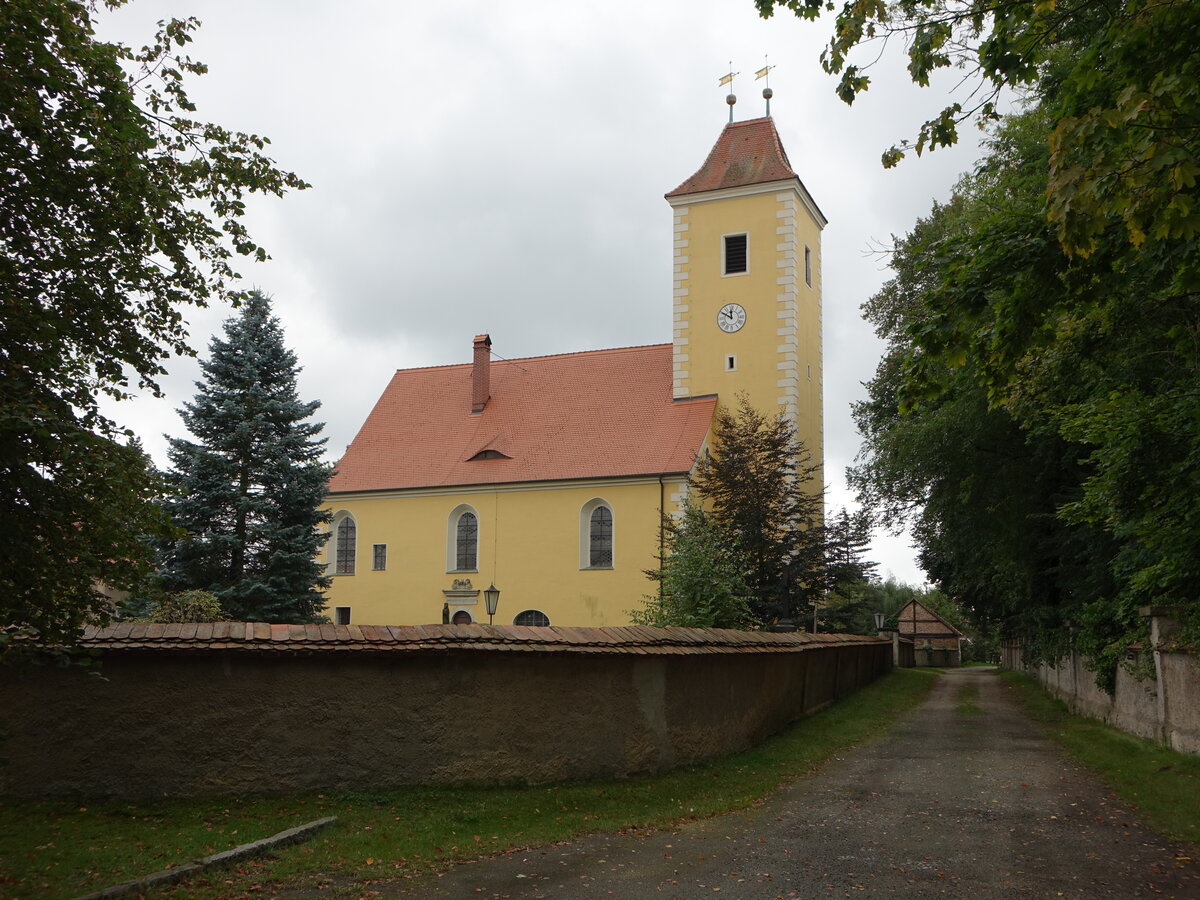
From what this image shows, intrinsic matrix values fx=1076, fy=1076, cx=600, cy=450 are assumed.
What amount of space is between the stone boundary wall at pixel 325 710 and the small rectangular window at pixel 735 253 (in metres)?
26.3

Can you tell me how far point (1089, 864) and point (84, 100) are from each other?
29.1ft

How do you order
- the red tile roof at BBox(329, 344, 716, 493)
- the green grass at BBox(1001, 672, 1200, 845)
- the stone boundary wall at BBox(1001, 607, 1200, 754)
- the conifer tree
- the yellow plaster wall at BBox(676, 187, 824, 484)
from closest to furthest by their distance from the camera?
the green grass at BBox(1001, 672, 1200, 845), the stone boundary wall at BBox(1001, 607, 1200, 754), the conifer tree, the red tile roof at BBox(329, 344, 716, 493), the yellow plaster wall at BBox(676, 187, 824, 484)

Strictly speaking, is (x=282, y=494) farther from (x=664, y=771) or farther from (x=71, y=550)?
(x=71, y=550)

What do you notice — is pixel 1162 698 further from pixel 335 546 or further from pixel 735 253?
pixel 335 546

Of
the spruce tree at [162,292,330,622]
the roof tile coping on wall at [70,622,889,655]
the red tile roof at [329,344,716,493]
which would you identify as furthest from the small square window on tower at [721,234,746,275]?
the roof tile coping on wall at [70,622,889,655]

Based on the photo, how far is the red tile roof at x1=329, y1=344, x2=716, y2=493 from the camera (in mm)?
34000

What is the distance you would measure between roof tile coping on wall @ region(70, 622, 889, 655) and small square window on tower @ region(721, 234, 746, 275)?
2599 cm

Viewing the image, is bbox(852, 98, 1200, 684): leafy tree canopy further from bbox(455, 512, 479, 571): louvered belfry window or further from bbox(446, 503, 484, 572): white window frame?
bbox(455, 512, 479, 571): louvered belfry window

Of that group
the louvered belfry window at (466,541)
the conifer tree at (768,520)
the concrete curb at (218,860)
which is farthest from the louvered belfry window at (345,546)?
the concrete curb at (218,860)

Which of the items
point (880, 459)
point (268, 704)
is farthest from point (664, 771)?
point (880, 459)

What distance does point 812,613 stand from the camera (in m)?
27.0

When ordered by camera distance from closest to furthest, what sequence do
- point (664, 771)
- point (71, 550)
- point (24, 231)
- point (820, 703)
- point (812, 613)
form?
point (71, 550), point (24, 231), point (664, 771), point (820, 703), point (812, 613)

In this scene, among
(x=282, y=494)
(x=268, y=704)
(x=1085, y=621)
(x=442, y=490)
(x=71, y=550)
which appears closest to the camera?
(x=71, y=550)

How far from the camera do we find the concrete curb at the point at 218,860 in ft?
20.9
